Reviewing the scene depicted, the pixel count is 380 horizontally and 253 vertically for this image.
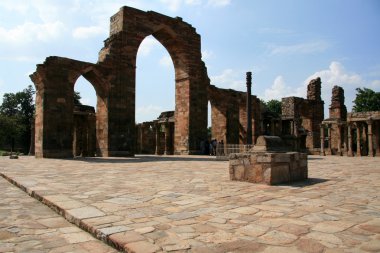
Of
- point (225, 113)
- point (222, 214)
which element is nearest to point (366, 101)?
point (225, 113)

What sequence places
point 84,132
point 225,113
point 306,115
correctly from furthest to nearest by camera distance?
point 306,115, point 225,113, point 84,132

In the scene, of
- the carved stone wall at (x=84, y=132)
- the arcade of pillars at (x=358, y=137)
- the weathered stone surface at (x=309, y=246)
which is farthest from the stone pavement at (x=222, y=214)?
the arcade of pillars at (x=358, y=137)

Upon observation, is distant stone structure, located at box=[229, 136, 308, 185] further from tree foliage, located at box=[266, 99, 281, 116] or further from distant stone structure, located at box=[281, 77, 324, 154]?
tree foliage, located at box=[266, 99, 281, 116]

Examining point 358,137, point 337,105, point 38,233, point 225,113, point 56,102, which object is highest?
point 337,105

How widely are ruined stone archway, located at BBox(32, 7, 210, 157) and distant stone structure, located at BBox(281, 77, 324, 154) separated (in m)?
10.4

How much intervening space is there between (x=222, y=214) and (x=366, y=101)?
4505cm

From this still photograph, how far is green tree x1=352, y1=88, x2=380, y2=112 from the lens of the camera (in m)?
40.8

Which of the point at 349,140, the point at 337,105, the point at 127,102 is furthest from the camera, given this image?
the point at 337,105

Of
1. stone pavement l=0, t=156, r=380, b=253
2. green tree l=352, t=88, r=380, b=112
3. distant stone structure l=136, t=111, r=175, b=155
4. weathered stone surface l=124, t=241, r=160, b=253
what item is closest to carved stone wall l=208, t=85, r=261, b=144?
distant stone structure l=136, t=111, r=175, b=155

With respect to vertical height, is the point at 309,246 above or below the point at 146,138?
below

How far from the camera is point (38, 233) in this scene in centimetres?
294

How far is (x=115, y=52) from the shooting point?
1642 cm

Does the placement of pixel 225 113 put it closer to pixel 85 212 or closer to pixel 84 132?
pixel 84 132

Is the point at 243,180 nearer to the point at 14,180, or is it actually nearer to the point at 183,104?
the point at 14,180
